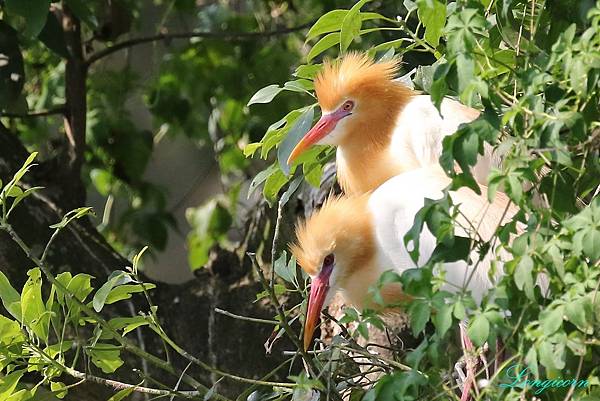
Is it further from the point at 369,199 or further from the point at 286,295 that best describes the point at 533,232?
the point at 286,295

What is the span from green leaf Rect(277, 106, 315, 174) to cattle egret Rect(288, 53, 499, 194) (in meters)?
0.36

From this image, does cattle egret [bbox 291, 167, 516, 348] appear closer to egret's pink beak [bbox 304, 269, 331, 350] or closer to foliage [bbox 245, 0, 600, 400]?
egret's pink beak [bbox 304, 269, 331, 350]

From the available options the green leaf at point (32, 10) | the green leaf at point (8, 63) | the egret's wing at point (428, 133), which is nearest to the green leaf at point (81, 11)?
the green leaf at point (8, 63)

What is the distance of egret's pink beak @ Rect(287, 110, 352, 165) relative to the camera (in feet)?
7.52

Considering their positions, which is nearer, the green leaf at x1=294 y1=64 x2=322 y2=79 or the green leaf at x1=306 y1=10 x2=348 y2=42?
the green leaf at x1=306 y1=10 x2=348 y2=42

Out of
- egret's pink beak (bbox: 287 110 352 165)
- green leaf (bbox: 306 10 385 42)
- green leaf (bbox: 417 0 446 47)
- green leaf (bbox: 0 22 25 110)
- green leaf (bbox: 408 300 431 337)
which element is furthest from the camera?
green leaf (bbox: 0 22 25 110)

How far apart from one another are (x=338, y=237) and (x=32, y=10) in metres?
0.89

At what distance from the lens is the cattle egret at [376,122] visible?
2.39 metres

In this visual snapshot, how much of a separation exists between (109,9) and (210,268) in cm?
92

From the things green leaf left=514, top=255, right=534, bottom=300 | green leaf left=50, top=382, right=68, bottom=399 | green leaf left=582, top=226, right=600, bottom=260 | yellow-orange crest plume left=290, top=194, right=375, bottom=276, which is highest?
green leaf left=582, top=226, right=600, bottom=260

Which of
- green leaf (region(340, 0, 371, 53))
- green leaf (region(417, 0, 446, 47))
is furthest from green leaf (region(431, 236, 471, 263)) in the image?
green leaf (region(340, 0, 371, 53))

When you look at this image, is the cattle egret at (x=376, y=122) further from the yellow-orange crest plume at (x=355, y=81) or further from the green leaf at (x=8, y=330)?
the green leaf at (x=8, y=330)

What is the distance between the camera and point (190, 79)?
13.1 ft

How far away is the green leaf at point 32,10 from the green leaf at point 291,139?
0.82 meters
